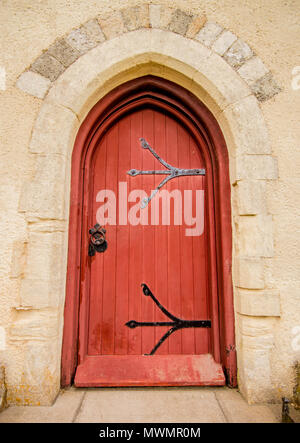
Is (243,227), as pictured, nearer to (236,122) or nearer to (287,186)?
(287,186)

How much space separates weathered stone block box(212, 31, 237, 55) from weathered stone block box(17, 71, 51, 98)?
1367mm

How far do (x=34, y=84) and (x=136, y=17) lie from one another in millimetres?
998

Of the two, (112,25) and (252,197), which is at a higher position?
(112,25)

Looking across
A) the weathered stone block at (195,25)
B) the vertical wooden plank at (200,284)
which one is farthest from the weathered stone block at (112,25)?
Result: the vertical wooden plank at (200,284)

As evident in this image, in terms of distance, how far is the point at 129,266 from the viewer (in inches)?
80.4

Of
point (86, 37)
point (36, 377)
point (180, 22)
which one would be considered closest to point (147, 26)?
point (180, 22)

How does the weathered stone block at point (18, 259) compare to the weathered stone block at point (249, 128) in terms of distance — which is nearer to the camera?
the weathered stone block at point (18, 259)

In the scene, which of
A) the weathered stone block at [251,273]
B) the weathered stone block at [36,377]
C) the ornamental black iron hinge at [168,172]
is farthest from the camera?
the ornamental black iron hinge at [168,172]

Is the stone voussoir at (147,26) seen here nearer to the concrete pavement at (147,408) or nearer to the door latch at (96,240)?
the door latch at (96,240)

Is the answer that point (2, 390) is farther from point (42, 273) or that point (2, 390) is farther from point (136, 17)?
point (136, 17)

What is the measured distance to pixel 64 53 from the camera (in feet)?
6.21

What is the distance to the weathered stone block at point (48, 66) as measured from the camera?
6.14 feet

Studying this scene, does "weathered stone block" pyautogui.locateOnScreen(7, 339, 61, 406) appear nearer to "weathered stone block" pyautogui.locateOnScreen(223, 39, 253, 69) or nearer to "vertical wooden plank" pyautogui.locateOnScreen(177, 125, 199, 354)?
"vertical wooden plank" pyautogui.locateOnScreen(177, 125, 199, 354)

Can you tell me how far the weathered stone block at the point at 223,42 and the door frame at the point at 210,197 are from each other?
14.7 inches
